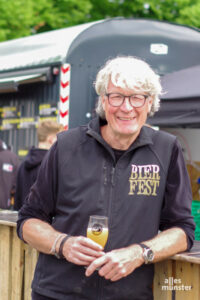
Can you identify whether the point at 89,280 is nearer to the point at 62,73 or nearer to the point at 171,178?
the point at 171,178

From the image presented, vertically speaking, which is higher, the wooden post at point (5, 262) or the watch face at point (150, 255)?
the watch face at point (150, 255)

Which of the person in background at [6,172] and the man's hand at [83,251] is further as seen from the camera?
the person in background at [6,172]

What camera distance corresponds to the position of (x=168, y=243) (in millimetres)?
2682

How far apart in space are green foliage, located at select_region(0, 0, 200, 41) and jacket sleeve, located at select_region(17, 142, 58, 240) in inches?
479

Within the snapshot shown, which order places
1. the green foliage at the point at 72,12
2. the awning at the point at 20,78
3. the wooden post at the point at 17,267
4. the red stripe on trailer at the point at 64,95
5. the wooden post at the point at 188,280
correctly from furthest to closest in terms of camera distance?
the green foliage at the point at 72,12 < the awning at the point at 20,78 < the red stripe on trailer at the point at 64,95 < the wooden post at the point at 17,267 < the wooden post at the point at 188,280

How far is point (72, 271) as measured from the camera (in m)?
2.70

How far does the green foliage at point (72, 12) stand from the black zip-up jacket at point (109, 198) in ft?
40.1

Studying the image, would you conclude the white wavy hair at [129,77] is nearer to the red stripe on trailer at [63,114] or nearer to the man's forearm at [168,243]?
the man's forearm at [168,243]

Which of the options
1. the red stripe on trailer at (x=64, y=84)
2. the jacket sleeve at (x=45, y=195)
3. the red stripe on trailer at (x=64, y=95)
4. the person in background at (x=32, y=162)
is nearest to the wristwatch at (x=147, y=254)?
the jacket sleeve at (x=45, y=195)

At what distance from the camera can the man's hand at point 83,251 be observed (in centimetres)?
254

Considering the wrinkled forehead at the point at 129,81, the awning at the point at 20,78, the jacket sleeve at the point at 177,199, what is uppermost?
the awning at the point at 20,78

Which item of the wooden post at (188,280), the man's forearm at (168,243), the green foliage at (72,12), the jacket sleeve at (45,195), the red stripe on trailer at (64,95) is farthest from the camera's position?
the green foliage at (72,12)

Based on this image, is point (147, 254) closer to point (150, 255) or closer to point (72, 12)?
point (150, 255)

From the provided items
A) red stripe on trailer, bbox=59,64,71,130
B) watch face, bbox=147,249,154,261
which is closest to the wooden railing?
watch face, bbox=147,249,154,261
